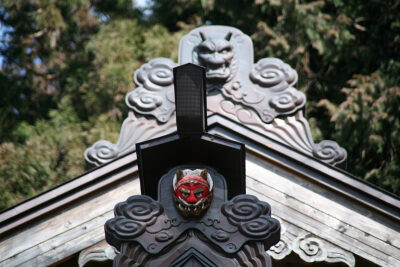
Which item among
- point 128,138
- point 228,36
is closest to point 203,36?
point 228,36

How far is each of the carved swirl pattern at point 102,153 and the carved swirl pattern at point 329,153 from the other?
68.1 inches

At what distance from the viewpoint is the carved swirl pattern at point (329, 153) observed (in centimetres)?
637

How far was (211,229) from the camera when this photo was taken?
4.27 meters

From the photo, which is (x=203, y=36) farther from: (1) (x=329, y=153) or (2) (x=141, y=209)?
(2) (x=141, y=209)

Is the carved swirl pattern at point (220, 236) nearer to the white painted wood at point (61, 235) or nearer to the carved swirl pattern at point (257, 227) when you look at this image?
the carved swirl pattern at point (257, 227)

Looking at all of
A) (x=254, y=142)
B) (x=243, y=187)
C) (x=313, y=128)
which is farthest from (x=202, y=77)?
(x=313, y=128)

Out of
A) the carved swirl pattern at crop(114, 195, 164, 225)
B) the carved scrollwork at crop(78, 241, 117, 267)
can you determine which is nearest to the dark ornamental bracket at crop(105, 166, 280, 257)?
the carved swirl pattern at crop(114, 195, 164, 225)

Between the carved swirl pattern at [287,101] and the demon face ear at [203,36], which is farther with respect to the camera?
the demon face ear at [203,36]

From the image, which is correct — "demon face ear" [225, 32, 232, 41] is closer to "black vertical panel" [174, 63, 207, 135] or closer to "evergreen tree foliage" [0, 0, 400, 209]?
"black vertical panel" [174, 63, 207, 135]

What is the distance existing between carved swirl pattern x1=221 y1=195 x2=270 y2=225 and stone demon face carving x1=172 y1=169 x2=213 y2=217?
125 mm

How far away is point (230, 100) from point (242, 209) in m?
2.70

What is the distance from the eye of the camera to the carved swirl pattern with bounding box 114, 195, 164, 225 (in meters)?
4.28

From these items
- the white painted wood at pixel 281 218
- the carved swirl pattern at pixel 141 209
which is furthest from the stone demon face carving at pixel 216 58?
the carved swirl pattern at pixel 141 209

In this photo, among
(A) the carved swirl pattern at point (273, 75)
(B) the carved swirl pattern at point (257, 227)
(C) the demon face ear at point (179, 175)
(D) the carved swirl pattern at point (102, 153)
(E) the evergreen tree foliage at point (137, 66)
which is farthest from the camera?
(E) the evergreen tree foliage at point (137, 66)
